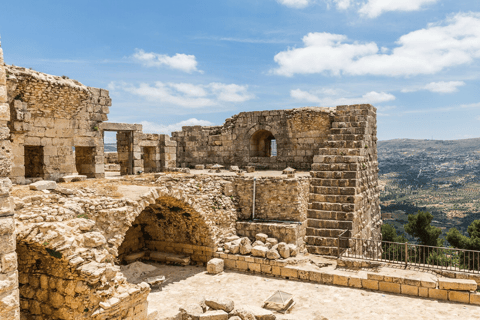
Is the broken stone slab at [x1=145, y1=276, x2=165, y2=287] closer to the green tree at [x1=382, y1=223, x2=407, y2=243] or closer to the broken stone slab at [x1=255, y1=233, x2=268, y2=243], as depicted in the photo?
the broken stone slab at [x1=255, y1=233, x2=268, y2=243]

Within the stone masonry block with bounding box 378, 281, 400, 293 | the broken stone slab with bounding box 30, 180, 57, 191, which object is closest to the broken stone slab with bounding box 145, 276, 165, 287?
the broken stone slab with bounding box 30, 180, 57, 191

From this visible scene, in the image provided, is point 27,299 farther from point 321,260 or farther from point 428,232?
point 428,232

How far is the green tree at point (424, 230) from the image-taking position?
2222 centimetres

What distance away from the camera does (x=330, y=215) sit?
14.2 m

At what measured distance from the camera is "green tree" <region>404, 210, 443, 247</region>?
72.9 ft

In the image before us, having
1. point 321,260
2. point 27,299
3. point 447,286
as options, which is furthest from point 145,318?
point 447,286

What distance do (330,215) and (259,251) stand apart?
136 inches

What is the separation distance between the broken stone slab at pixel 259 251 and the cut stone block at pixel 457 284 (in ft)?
18.4

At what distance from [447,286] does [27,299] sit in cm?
1139

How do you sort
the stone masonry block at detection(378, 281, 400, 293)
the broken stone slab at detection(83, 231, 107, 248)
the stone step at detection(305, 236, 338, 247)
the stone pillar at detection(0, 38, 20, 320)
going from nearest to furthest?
the stone pillar at detection(0, 38, 20, 320), the broken stone slab at detection(83, 231, 107, 248), the stone masonry block at detection(378, 281, 400, 293), the stone step at detection(305, 236, 338, 247)

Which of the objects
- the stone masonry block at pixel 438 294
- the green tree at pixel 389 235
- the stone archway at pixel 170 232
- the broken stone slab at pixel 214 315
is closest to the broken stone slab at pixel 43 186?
the stone archway at pixel 170 232

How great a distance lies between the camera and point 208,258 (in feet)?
45.1

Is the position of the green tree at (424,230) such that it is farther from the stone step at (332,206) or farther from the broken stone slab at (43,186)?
the broken stone slab at (43,186)

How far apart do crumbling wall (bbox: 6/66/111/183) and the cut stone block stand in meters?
12.9
